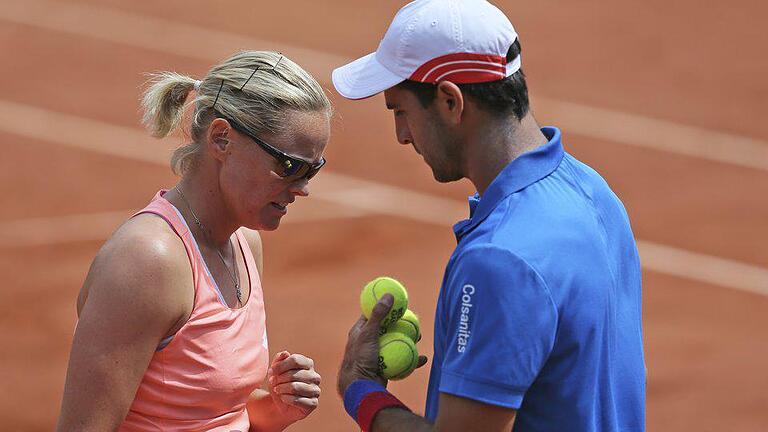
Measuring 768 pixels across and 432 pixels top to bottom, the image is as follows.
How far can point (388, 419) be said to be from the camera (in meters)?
3.52

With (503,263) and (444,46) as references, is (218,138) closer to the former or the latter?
(444,46)

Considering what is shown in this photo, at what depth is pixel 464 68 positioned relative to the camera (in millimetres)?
3447

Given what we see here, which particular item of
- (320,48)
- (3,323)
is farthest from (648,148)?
(3,323)

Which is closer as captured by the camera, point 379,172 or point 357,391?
point 357,391

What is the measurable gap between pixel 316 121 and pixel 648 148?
8.71 m

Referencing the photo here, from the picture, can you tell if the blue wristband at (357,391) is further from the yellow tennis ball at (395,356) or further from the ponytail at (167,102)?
the ponytail at (167,102)

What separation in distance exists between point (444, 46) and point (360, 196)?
302 inches

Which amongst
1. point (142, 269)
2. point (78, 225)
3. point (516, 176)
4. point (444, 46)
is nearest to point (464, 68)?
point (444, 46)

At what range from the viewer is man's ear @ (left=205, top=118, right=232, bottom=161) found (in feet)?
13.1

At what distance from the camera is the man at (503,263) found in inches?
124

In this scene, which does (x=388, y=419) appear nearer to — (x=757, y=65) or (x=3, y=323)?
(x=3, y=323)

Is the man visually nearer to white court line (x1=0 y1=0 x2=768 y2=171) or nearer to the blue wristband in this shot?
the blue wristband

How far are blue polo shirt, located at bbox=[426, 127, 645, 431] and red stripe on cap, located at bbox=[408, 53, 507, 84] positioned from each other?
0.28 metres

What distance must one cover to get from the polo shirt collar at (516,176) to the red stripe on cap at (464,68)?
10.9 inches
